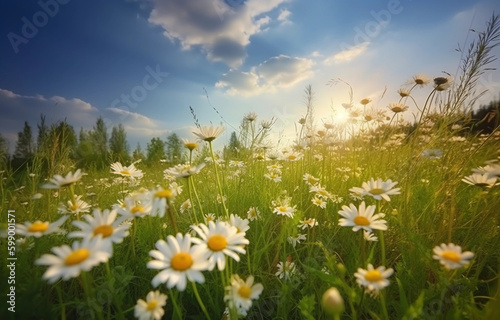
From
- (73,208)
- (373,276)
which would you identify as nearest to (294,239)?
(373,276)

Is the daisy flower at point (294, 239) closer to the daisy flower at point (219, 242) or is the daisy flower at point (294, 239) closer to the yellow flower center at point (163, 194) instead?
the daisy flower at point (219, 242)

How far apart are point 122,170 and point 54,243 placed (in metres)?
0.64

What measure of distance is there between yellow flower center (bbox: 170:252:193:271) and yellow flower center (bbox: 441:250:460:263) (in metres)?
0.82

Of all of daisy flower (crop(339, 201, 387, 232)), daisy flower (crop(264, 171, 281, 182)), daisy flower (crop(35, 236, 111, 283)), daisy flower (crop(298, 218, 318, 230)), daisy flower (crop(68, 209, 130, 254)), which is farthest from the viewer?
daisy flower (crop(264, 171, 281, 182))

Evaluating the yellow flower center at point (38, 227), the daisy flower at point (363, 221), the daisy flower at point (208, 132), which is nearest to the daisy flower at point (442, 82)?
the daisy flower at point (363, 221)

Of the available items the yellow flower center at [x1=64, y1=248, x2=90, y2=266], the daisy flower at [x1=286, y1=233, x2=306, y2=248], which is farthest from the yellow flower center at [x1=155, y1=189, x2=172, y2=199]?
the daisy flower at [x1=286, y1=233, x2=306, y2=248]

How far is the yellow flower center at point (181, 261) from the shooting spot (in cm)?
74

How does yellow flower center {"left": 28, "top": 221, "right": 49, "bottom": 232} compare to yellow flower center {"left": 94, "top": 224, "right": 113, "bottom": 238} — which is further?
yellow flower center {"left": 28, "top": 221, "right": 49, "bottom": 232}

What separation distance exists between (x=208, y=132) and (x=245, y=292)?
853 mm

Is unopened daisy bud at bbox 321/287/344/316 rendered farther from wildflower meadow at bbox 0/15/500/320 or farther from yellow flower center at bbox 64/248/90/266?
yellow flower center at bbox 64/248/90/266

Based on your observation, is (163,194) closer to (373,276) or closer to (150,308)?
(150,308)

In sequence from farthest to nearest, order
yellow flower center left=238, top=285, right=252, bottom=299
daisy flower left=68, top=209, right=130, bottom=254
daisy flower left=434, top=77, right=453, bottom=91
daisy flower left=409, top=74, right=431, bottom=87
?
daisy flower left=409, top=74, right=431, bottom=87 < daisy flower left=434, top=77, right=453, bottom=91 < yellow flower center left=238, top=285, right=252, bottom=299 < daisy flower left=68, top=209, right=130, bottom=254

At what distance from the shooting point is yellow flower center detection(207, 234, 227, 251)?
837 millimetres

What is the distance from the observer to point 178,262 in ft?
2.45
